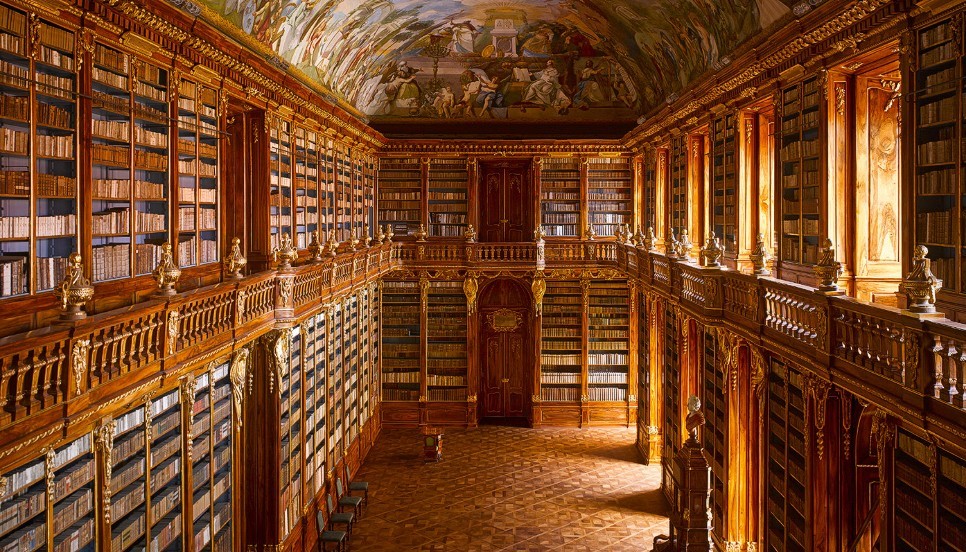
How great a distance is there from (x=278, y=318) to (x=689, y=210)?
306 inches

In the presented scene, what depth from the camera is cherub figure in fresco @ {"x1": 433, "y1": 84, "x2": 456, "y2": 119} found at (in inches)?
758

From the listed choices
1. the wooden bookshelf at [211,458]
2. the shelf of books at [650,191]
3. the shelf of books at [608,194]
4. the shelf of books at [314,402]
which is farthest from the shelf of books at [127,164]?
the shelf of books at [608,194]

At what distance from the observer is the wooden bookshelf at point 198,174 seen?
835 centimetres

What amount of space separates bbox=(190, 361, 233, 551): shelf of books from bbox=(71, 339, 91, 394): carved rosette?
2.88m

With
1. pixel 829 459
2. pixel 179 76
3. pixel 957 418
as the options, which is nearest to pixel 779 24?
pixel 829 459

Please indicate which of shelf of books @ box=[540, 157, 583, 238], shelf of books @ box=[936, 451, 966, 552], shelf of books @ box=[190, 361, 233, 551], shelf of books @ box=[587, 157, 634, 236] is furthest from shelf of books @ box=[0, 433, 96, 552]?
shelf of books @ box=[587, 157, 634, 236]

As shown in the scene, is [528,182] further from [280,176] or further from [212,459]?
[212,459]

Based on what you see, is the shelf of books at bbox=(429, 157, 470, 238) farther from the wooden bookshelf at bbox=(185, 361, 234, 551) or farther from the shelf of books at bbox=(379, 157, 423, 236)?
the wooden bookshelf at bbox=(185, 361, 234, 551)

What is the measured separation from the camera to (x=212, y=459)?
817 centimetres

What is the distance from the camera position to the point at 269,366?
32.4 ft

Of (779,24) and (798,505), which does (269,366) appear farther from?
(779,24)

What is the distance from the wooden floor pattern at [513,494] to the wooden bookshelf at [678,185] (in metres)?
5.05

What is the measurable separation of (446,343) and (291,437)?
835 centimetres

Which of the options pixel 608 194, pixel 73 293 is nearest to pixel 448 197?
pixel 608 194
